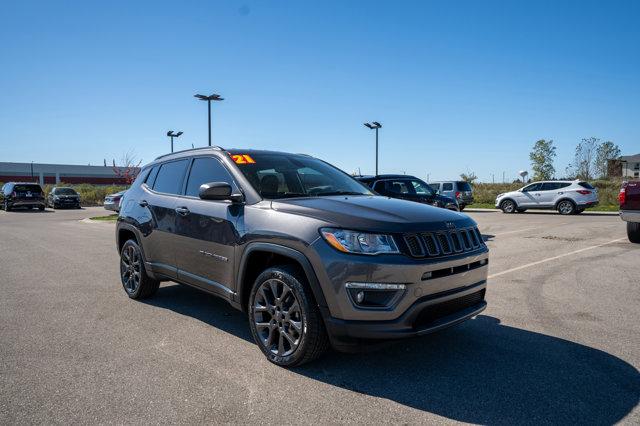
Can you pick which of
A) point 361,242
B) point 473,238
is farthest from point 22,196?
point 473,238

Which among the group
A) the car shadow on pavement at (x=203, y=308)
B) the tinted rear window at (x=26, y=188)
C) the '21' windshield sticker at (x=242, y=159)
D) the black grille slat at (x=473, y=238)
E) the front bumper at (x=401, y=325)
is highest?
the '21' windshield sticker at (x=242, y=159)

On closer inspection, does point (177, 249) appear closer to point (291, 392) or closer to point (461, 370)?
point (291, 392)

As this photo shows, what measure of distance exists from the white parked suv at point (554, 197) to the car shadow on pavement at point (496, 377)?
20.1 metres

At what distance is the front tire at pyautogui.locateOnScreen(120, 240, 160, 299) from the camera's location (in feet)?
18.6

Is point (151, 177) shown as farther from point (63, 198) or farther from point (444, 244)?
point (63, 198)

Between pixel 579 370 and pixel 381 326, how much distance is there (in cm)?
171

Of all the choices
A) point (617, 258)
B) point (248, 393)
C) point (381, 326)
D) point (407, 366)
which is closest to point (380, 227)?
point (381, 326)

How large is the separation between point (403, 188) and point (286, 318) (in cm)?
822

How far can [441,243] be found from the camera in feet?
11.4

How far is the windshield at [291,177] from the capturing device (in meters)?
4.29

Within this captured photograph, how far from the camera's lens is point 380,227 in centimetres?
330

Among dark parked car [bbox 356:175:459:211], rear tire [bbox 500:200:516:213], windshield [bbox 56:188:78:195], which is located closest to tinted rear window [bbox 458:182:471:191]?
rear tire [bbox 500:200:516:213]

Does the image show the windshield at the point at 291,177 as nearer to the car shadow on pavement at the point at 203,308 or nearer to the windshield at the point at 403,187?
the car shadow on pavement at the point at 203,308

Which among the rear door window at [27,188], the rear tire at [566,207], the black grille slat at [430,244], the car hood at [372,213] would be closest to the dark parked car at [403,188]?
the car hood at [372,213]
